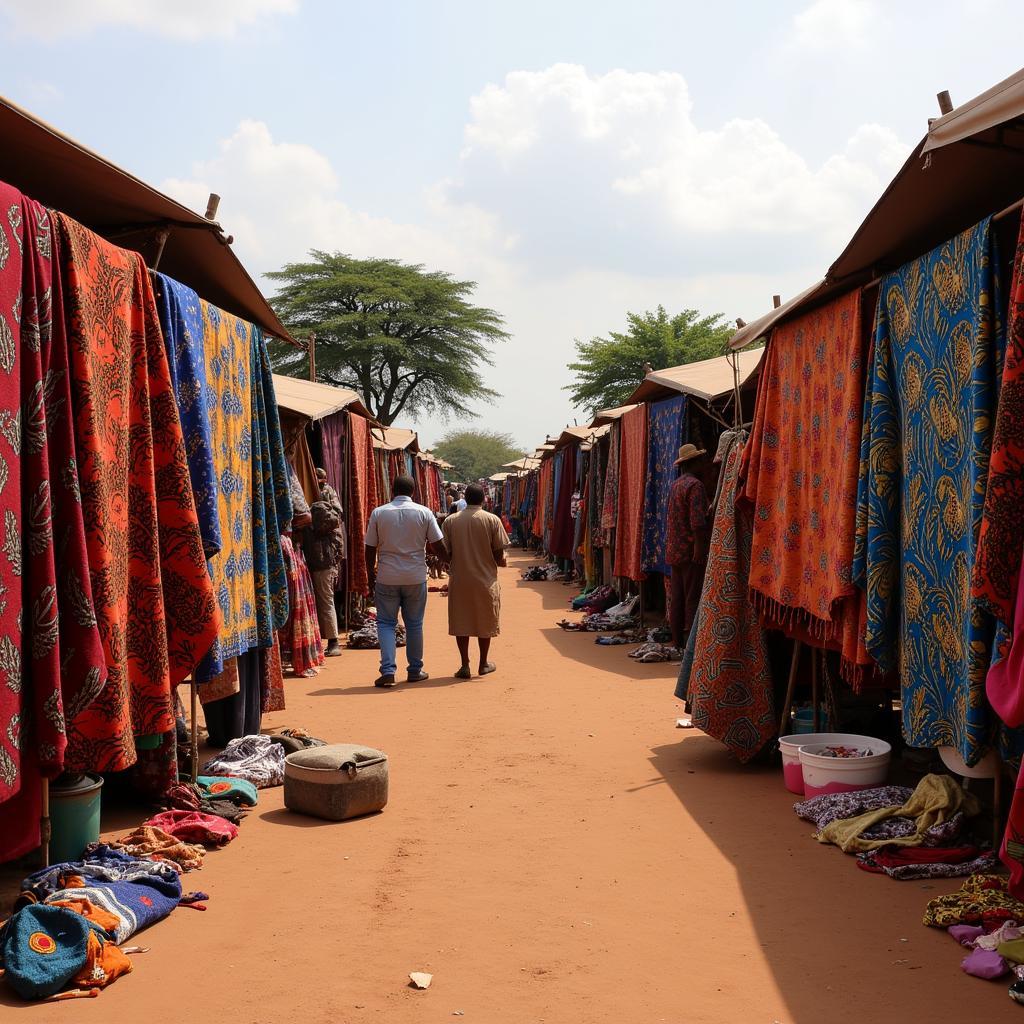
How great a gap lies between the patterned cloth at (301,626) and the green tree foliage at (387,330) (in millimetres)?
24816

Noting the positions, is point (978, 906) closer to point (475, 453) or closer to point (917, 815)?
point (917, 815)

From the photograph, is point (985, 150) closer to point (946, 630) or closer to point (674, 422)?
point (946, 630)

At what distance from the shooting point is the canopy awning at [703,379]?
9.58 meters

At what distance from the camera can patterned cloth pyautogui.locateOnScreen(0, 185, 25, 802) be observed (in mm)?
3328

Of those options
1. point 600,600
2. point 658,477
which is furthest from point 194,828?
point 600,600

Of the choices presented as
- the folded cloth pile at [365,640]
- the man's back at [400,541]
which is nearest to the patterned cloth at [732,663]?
the man's back at [400,541]

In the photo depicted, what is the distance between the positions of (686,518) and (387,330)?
28140 mm

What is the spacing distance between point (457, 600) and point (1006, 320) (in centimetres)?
674

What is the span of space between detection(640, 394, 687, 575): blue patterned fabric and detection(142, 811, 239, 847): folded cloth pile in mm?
6854

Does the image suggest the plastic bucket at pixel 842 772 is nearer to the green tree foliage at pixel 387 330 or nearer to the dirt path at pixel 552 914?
the dirt path at pixel 552 914

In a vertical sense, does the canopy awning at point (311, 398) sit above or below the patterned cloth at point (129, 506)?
above

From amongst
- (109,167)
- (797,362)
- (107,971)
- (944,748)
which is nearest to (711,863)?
(944,748)

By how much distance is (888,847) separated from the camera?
4.62m

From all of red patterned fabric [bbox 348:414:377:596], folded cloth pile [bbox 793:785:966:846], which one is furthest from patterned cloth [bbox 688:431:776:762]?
red patterned fabric [bbox 348:414:377:596]
